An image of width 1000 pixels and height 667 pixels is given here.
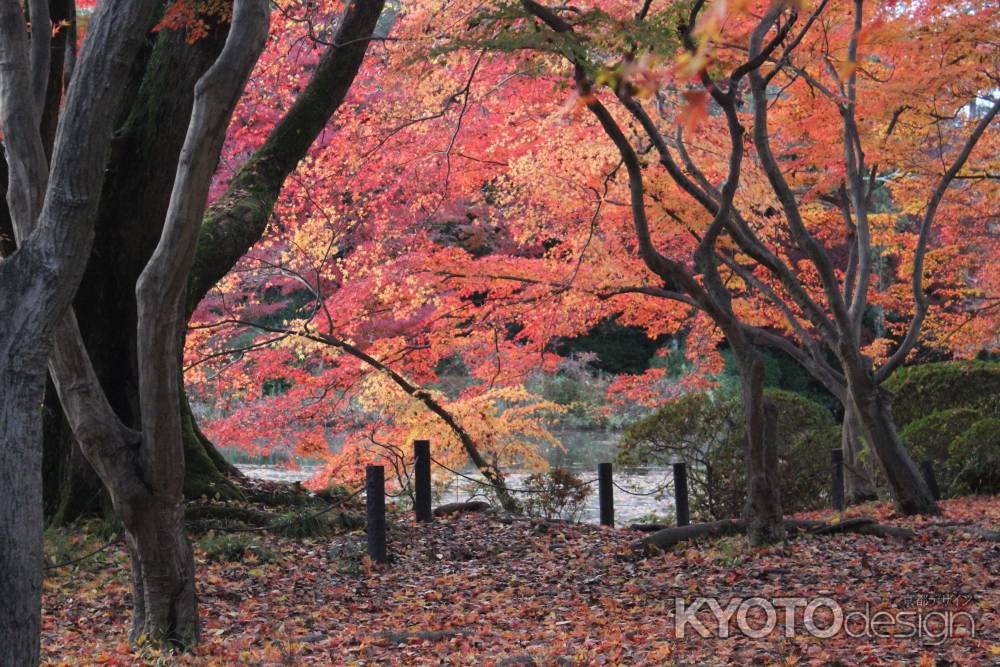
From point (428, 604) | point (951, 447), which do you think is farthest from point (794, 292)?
point (428, 604)

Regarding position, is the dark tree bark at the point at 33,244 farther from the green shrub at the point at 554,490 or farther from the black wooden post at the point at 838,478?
the black wooden post at the point at 838,478

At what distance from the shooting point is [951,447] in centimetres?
1232

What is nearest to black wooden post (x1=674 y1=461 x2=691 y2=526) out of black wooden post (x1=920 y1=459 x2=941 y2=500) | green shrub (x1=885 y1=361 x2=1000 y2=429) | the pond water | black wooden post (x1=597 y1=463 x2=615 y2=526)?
black wooden post (x1=597 y1=463 x2=615 y2=526)

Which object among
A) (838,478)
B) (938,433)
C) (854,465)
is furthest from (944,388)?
(838,478)

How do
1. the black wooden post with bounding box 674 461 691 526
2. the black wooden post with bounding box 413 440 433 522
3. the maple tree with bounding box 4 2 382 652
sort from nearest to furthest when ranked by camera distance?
the maple tree with bounding box 4 2 382 652, the black wooden post with bounding box 413 440 433 522, the black wooden post with bounding box 674 461 691 526

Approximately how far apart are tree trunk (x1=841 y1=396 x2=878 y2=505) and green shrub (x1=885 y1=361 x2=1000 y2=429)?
95 centimetres

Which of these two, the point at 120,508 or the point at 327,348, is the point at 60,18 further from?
the point at 327,348

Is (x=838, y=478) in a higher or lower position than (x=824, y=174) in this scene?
lower

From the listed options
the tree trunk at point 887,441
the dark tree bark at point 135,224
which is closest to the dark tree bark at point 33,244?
the dark tree bark at point 135,224

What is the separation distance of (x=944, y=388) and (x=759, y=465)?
7.27 metres

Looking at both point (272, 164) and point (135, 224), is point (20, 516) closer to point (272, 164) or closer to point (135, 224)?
point (135, 224)

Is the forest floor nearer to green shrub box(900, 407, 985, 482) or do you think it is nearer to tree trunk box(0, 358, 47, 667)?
tree trunk box(0, 358, 47, 667)

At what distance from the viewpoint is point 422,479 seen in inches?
355

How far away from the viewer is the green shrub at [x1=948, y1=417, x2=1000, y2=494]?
39.2ft
